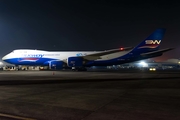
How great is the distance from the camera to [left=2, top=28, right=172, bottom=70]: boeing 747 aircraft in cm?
4228

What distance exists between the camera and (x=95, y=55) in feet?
137

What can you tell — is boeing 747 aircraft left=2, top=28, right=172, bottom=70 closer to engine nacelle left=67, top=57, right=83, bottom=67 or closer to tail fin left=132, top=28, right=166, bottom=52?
tail fin left=132, top=28, right=166, bottom=52

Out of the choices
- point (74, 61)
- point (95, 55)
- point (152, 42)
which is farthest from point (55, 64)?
point (152, 42)

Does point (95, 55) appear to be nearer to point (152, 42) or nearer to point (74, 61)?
point (74, 61)

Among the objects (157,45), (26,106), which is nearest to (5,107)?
(26,106)

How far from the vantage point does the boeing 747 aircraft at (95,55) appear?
139 ft

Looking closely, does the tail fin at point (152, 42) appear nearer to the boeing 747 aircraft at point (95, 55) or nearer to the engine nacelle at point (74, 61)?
the boeing 747 aircraft at point (95, 55)

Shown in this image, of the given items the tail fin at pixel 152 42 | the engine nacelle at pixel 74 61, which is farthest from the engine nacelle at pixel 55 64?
the tail fin at pixel 152 42

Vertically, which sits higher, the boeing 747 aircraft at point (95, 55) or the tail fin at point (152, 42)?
the tail fin at point (152, 42)

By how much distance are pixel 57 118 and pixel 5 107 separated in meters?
2.53

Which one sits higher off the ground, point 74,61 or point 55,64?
point 74,61

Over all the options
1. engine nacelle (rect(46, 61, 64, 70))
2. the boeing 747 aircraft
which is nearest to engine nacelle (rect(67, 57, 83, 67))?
the boeing 747 aircraft

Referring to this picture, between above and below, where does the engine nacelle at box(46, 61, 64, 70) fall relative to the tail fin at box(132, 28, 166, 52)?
below

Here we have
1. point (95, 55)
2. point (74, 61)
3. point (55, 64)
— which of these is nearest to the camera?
point (55, 64)
